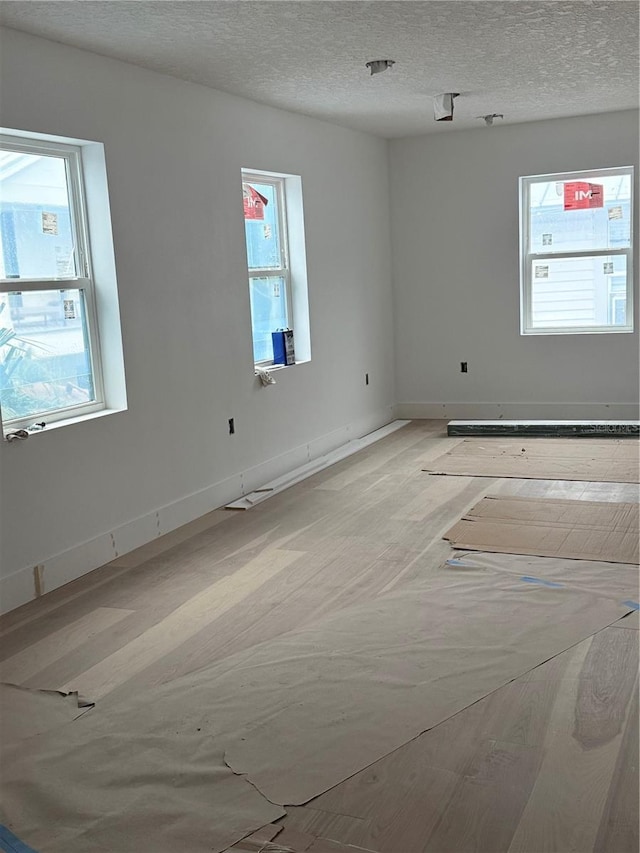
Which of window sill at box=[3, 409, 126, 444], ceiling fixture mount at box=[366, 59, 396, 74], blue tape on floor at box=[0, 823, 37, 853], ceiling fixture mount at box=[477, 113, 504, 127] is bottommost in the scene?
blue tape on floor at box=[0, 823, 37, 853]

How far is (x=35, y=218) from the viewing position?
3.90 m

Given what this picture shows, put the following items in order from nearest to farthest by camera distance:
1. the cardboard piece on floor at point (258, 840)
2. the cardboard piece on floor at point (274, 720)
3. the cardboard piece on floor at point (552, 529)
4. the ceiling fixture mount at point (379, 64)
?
the cardboard piece on floor at point (258, 840) → the cardboard piece on floor at point (274, 720) → the cardboard piece on floor at point (552, 529) → the ceiling fixture mount at point (379, 64)

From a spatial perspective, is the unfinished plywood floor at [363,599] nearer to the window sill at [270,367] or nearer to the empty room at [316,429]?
the empty room at [316,429]

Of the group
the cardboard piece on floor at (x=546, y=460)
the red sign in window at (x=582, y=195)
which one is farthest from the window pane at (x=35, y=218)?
the red sign in window at (x=582, y=195)

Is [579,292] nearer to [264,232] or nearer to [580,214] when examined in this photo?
[580,214]

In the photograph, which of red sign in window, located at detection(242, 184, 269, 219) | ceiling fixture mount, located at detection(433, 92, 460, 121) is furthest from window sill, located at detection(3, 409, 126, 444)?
ceiling fixture mount, located at detection(433, 92, 460, 121)

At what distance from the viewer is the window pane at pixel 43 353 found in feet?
12.4

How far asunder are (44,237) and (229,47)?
127 centimetres

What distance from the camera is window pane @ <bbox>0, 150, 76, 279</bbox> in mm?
3764

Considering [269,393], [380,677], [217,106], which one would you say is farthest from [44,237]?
[380,677]

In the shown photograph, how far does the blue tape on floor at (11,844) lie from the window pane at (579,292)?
6274 millimetres

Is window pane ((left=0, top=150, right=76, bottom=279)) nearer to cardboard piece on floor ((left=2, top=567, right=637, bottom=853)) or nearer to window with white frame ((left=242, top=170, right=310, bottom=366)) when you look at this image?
window with white frame ((left=242, top=170, right=310, bottom=366))

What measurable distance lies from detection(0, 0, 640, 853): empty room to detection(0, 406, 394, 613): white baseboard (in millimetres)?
19

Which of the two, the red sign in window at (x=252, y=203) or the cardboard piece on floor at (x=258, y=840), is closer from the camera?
the cardboard piece on floor at (x=258, y=840)
